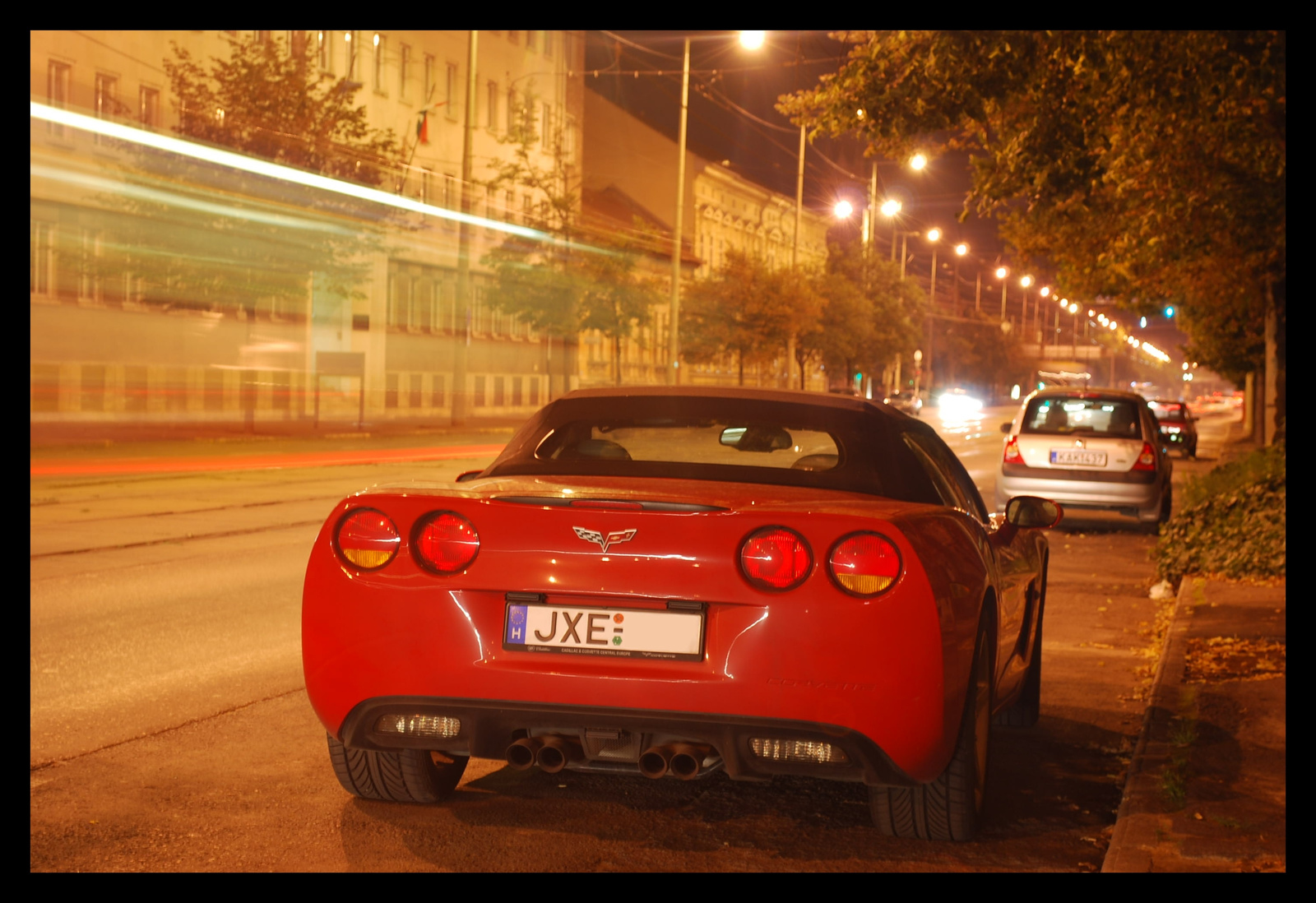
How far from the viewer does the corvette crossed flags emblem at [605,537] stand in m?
4.07

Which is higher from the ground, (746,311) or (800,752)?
(746,311)

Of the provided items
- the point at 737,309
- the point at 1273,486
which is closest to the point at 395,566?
the point at 1273,486

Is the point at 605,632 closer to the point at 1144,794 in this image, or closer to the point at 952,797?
the point at 952,797

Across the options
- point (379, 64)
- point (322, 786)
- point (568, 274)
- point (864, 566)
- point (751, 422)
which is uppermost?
point (379, 64)

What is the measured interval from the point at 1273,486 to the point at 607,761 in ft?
33.3

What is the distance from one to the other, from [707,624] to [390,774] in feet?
4.45

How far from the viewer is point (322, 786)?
5.16m

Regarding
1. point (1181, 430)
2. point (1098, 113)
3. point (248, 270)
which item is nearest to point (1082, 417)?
point (1098, 113)

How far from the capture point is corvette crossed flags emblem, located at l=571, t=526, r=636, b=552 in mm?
4070

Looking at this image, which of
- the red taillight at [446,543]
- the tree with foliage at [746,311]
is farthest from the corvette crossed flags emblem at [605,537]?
the tree with foliage at [746,311]

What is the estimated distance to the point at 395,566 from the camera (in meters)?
4.21

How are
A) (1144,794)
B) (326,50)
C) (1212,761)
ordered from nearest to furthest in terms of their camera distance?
(1144,794)
(1212,761)
(326,50)

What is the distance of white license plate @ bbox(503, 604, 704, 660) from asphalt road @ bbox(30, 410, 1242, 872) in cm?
66

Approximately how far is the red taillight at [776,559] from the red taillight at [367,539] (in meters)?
0.99
